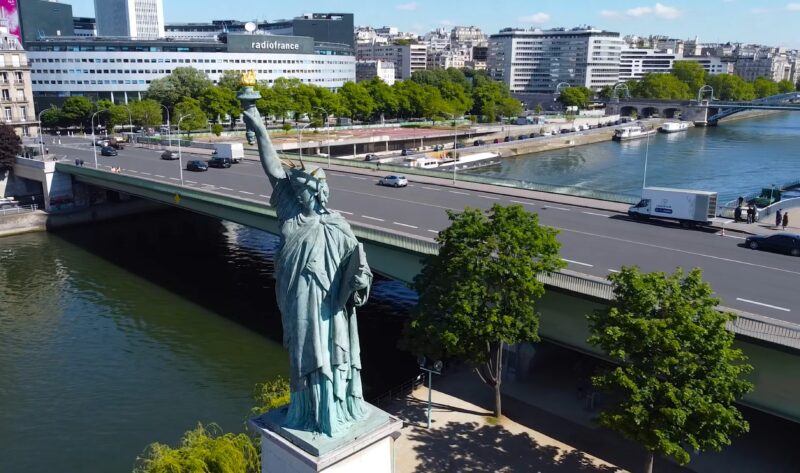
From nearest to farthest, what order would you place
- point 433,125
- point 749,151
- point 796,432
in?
point 796,432
point 749,151
point 433,125

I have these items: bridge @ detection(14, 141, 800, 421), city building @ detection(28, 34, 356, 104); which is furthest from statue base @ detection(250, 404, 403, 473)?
city building @ detection(28, 34, 356, 104)

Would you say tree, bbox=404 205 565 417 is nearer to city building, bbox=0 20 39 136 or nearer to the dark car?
the dark car

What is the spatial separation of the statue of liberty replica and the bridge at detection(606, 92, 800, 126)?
156654mm

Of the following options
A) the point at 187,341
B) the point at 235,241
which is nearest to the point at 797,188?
the point at 235,241

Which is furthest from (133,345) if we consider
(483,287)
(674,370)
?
(674,370)

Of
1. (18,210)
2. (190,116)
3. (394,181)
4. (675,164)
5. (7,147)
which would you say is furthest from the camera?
(675,164)

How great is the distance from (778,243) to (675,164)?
73770mm

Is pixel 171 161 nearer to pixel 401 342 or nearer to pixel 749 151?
pixel 401 342

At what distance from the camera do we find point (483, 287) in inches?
864

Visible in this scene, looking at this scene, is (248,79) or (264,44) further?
(264,44)

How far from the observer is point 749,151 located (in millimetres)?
113000

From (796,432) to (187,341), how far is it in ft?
85.9

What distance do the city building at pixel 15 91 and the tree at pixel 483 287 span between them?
8419cm

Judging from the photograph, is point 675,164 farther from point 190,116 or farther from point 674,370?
point 674,370
